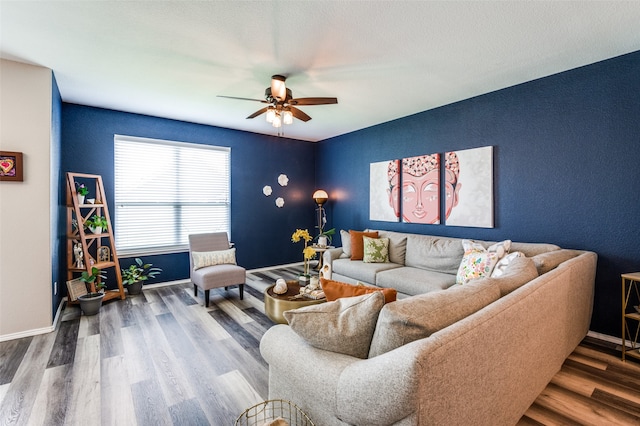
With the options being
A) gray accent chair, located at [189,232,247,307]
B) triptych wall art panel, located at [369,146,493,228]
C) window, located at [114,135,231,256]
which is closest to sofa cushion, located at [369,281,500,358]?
triptych wall art panel, located at [369,146,493,228]

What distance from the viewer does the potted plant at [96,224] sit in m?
3.92

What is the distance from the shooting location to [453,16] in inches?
85.2

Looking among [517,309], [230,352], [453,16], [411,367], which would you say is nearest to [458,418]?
[411,367]

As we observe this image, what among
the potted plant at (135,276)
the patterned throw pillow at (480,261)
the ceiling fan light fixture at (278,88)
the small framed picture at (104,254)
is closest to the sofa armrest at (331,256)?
the patterned throw pillow at (480,261)

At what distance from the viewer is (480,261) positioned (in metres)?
2.96

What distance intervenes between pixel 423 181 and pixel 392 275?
1.56 m

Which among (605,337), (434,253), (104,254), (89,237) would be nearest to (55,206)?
(89,237)

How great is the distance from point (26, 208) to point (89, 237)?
98cm

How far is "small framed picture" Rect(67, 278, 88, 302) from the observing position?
3715 mm

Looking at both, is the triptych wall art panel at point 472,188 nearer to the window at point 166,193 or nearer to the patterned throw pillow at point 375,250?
the patterned throw pillow at point 375,250

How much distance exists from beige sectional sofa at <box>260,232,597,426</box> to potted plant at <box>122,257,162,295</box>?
348 centimetres

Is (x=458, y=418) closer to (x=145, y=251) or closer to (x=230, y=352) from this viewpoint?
(x=230, y=352)

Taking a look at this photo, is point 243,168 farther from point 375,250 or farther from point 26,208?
point 26,208

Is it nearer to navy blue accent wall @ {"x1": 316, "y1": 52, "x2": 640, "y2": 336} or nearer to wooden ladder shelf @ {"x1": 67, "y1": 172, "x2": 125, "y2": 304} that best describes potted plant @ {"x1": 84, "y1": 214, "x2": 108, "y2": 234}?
wooden ladder shelf @ {"x1": 67, "y1": 172, "x2": 125, "y2": 304}
